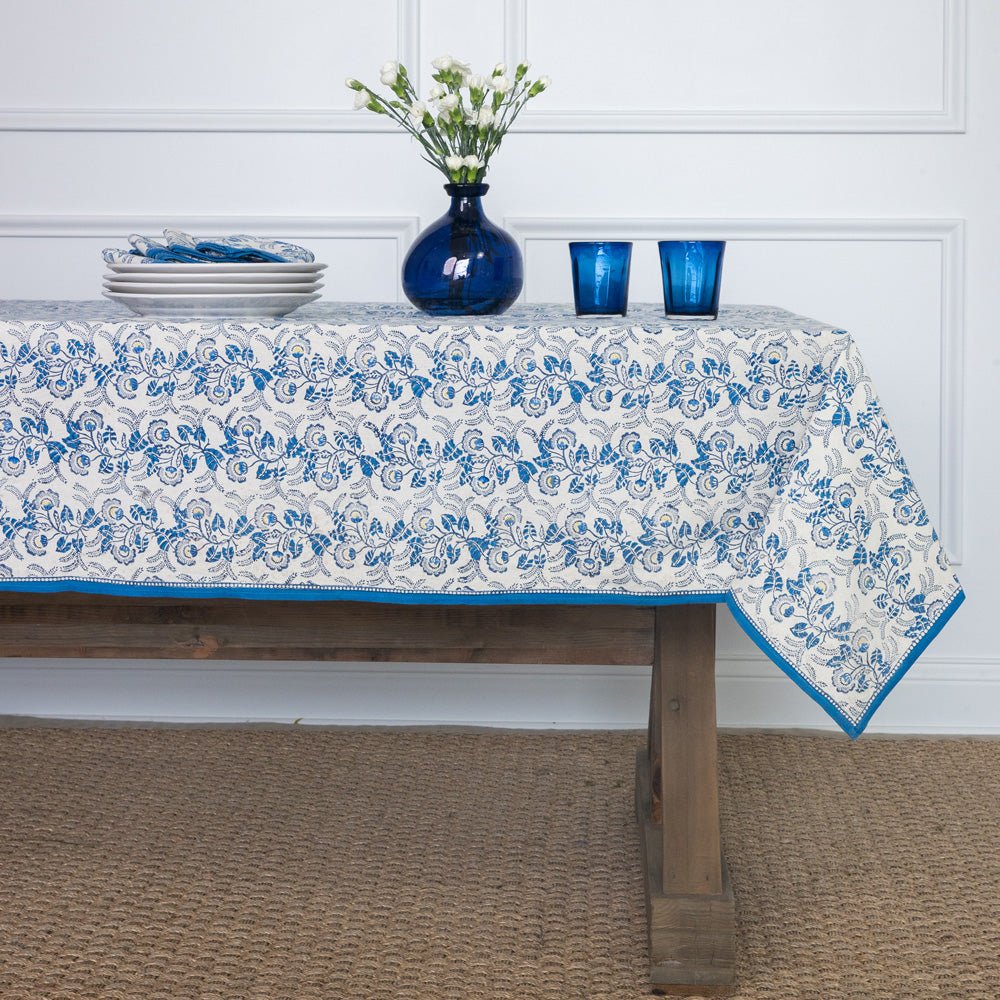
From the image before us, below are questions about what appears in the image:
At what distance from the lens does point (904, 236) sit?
2047mm

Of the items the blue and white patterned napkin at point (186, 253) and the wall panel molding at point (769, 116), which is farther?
the wall panel molding at point (769, 116)

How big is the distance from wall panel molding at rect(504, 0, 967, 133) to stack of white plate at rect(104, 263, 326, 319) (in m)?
0.87

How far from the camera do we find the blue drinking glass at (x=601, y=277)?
1.37 meters

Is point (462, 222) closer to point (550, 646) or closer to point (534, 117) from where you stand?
point (550, 646)

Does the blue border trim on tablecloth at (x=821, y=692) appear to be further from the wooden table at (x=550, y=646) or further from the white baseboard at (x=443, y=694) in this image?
the white baseboard at (x=443, y=694)

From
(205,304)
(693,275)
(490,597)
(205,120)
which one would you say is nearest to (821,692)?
(490,597)

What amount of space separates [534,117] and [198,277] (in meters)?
0.93

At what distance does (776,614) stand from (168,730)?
51.2 inches

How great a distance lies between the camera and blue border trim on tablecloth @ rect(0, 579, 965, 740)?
119 cm

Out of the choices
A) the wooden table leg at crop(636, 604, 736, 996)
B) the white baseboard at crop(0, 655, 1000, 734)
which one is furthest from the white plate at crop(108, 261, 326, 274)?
the white baseboard at crop(0, 655, 1000, 734)

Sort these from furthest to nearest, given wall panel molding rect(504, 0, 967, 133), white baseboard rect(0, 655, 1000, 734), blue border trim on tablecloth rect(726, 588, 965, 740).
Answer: white baseboard rect(0, 655, 1000, 734) < wall panel molding rect(504, 0, 967, 133) < blue border trim on tablecloth rect(726, 588, 965, 740)

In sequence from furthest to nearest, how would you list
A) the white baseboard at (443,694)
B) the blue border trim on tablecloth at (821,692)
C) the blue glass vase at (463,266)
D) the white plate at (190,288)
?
1. the white baseboard at (443,694)
2. the blue glass vase at (463,266)
3. the white plate at (190,288)
4. the blue border trim on tablecloth at (821,692)

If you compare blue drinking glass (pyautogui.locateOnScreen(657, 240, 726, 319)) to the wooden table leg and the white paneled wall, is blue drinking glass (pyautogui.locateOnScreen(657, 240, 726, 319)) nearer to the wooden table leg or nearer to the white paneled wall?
the wooden table leg

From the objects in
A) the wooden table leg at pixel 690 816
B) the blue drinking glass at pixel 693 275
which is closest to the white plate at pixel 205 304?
the blue drinking glass at pixel 693 275
